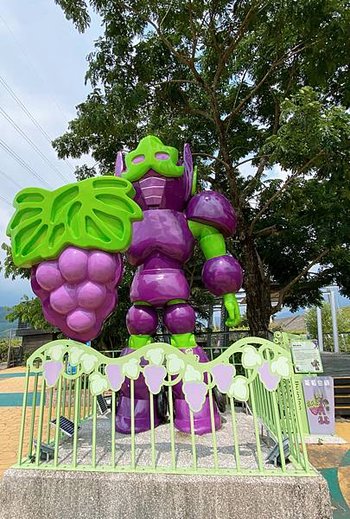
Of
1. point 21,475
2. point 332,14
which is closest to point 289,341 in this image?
point 21,475

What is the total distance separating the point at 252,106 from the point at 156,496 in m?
9.33

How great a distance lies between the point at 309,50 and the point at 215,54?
1.92 m

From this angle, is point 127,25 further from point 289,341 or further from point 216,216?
point 289,341

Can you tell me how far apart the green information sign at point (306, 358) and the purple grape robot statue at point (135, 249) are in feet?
8.26

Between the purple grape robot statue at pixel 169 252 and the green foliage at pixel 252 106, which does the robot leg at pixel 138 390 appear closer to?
the purple grape robot statue at pixel 169 252

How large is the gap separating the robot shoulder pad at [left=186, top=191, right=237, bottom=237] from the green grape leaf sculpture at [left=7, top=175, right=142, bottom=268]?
1012 mm

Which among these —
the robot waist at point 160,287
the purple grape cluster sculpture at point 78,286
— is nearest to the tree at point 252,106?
the robot waist at point 160,287

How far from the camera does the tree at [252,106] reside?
5543 millimetres

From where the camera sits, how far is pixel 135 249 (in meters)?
4.17

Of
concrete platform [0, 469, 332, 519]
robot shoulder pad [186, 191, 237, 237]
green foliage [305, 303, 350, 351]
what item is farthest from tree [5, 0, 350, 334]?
green foliage [305, 303, 350, 351]

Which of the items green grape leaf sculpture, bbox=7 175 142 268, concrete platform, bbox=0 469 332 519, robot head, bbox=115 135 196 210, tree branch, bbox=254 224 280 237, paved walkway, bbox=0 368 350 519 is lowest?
paved walkway, bbox=0 368 350 519

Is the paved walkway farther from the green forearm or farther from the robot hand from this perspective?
the green forearm

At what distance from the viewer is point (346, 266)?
1029 centimetres

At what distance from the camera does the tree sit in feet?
18.2
